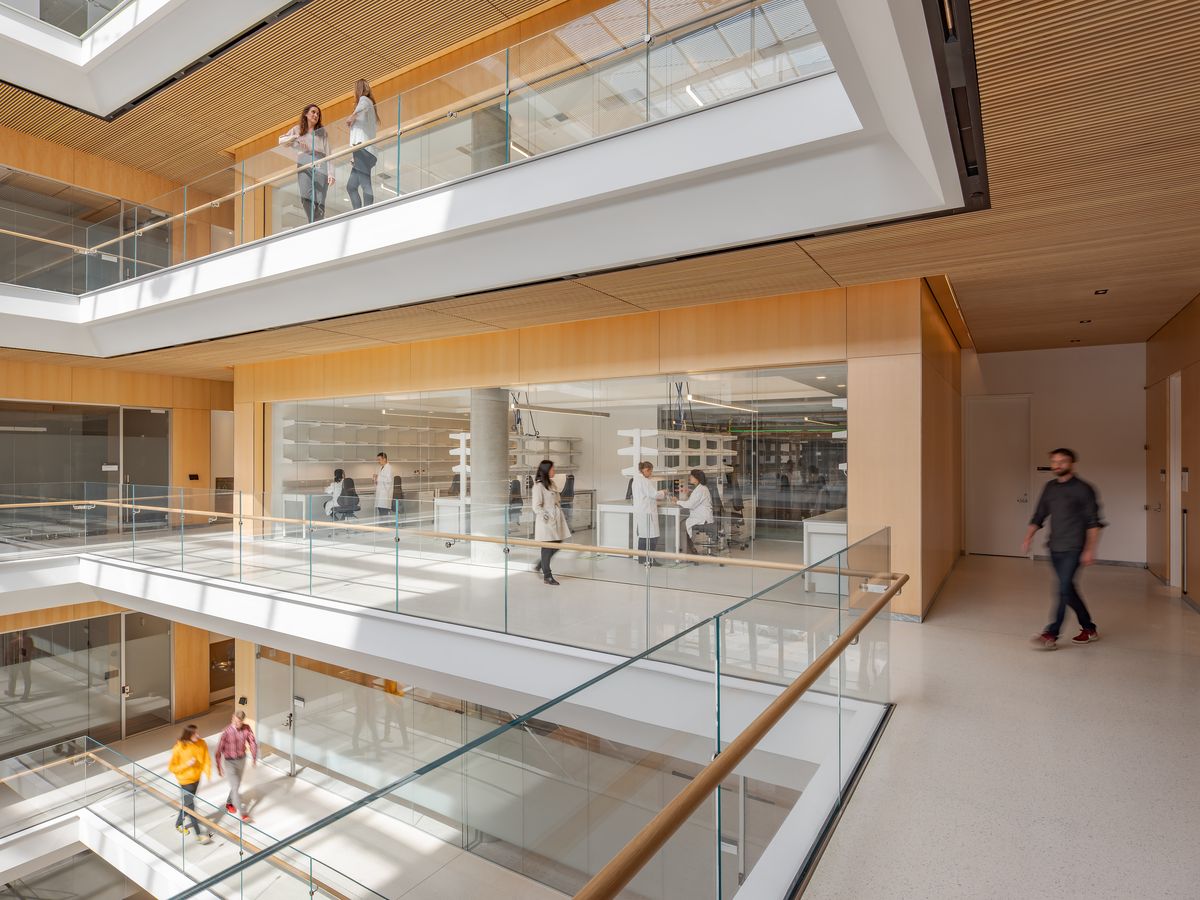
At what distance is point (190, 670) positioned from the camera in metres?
14.1

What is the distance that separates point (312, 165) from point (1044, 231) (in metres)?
7.38

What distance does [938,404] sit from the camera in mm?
8234

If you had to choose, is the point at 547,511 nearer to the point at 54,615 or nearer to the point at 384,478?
the point at 384,478

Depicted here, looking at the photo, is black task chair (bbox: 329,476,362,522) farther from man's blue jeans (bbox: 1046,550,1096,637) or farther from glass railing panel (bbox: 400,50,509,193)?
man's blue jeans (bbox: 1046,550,1096,637)

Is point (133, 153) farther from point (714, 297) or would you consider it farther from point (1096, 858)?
point (1096, 858)

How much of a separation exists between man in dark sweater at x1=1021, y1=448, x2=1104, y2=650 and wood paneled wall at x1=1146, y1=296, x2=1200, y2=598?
224 centimetres

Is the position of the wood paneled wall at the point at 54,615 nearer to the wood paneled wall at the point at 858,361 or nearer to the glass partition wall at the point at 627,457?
the glass partition wall at the point at 627,457

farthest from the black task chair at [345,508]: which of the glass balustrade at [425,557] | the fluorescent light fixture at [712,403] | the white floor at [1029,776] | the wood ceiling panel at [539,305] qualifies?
the white floor at [1029,776]

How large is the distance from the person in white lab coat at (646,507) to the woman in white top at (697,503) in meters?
0.38

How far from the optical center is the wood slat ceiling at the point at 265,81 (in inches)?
340

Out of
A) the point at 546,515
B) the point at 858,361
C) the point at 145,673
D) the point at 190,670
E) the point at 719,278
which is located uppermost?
the point at 719,278

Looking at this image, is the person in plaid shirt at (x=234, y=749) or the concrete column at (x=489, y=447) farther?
the concrete column at (x=489, y=447)

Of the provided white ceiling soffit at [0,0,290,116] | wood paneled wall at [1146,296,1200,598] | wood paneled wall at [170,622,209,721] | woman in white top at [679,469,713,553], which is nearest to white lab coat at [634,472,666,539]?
woman in white top at [679,469,713,553]

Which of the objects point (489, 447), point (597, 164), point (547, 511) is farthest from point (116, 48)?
point (547, 511)
